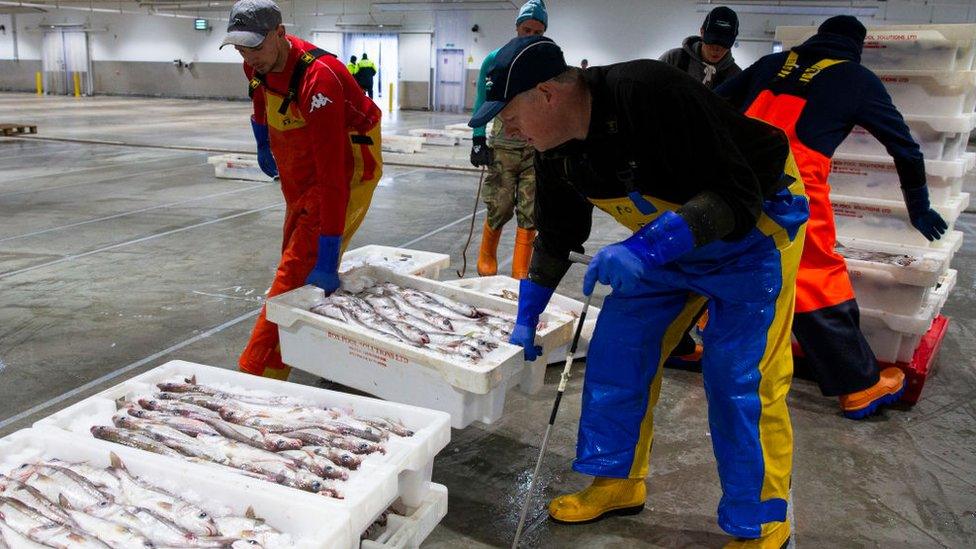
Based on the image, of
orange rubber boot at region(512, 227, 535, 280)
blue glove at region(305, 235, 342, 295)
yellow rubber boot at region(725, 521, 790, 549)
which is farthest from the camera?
orange rubber boot at region(512, 227, 535, 280)

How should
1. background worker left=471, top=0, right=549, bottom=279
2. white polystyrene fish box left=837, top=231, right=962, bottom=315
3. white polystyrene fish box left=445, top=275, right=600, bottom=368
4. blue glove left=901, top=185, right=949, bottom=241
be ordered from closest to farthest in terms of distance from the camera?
1. blue glove left=901, top=185, right=949, bottom=241
2. white polystyrene fish box left=837, top=231, right=962, bottom=315
3. white polystyrene fish box left=445, top=275, right=600, bottom=368
4. background worker left=471, top=0, right=549, bottom=279

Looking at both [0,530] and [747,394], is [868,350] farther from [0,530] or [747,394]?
[0,530]

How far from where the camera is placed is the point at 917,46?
12.8ft

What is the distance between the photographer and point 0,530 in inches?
65.2

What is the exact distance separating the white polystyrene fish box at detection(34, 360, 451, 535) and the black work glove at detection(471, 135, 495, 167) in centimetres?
300

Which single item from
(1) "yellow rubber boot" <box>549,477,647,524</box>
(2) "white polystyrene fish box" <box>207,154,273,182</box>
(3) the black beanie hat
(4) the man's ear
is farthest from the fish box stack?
(2) "white polystyrene fish box" <box>207,154,273,182</box>

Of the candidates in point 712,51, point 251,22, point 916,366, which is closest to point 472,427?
point 251,22

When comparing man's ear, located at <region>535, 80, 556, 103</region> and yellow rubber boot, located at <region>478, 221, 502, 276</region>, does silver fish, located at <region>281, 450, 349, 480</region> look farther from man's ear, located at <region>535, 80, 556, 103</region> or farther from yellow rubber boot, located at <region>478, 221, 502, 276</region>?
yellow rubber boot, located at <region>478, 221, 502, 276</region>

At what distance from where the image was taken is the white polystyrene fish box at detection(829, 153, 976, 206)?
3.92 meters

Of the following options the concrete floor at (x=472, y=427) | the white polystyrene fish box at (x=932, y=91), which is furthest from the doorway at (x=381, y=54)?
the white polystyrene fish box at (x=932, y=91)

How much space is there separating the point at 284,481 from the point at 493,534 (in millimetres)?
921

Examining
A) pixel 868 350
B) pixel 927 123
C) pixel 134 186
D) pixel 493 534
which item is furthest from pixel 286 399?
pixel 134 186

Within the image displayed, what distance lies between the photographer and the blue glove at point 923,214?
342 centimetres

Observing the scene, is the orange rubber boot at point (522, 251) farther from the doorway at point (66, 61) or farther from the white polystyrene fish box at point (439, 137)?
the doorway at point (66, 61)
